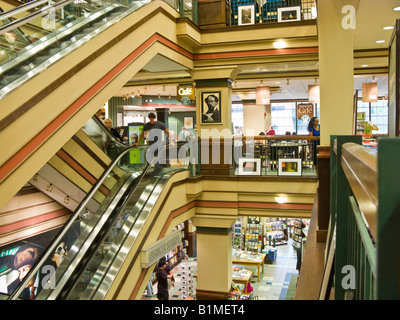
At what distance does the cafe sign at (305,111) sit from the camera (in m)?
21.2

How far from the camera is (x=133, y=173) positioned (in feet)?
23.6

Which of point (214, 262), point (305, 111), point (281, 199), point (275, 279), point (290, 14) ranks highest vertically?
point (290, 14)

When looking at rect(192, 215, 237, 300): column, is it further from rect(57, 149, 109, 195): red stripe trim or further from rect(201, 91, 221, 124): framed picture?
rect(57, 149, 109, 195): red stripe trim

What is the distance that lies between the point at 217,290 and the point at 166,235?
3.00 meters

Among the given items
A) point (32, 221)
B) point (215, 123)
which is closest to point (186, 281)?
point (215, 123)

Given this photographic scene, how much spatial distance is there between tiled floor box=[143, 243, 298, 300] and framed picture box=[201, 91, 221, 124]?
4.84m

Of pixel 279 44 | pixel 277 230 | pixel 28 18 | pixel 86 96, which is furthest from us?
pixel 277 230

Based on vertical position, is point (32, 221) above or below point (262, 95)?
below

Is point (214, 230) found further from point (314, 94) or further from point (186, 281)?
point (314, 94)

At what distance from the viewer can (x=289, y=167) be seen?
925 cm

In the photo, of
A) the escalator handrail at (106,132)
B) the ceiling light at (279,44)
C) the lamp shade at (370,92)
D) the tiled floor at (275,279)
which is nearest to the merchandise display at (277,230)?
the tiled floor at (275,279)

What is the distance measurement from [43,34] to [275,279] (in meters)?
12.0
